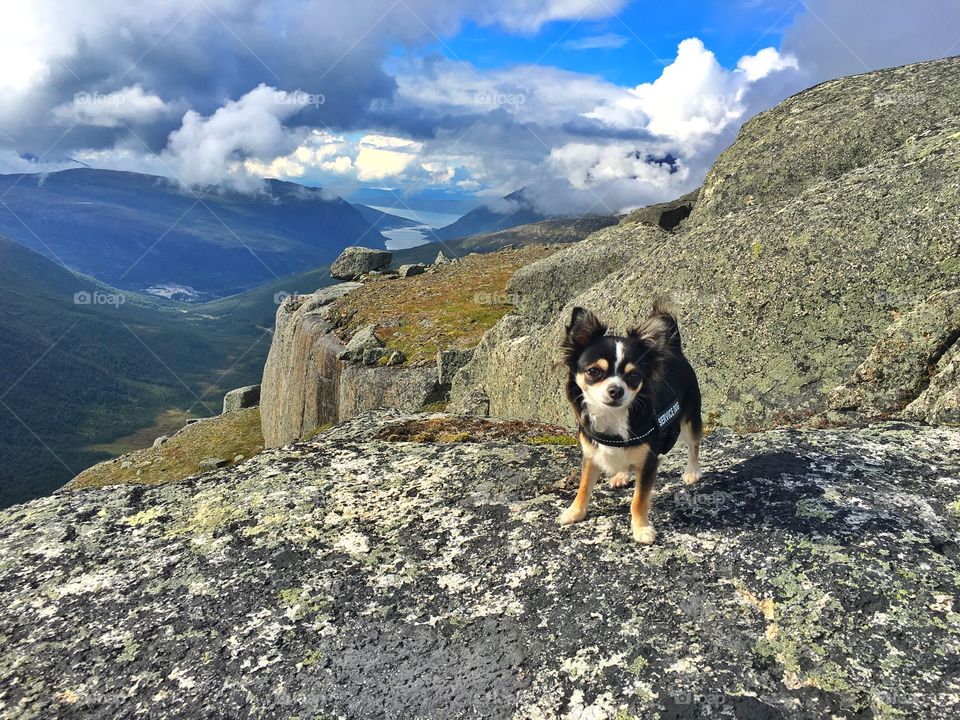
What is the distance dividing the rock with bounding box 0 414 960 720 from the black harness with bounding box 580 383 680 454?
1.19 meters

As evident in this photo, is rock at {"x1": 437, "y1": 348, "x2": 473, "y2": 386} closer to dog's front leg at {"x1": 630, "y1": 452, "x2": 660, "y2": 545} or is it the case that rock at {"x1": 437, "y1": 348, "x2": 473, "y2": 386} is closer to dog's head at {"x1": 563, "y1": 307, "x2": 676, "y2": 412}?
dog's head at {"x1": 563, "y1": 307, "x2": 676, "y2": 412}

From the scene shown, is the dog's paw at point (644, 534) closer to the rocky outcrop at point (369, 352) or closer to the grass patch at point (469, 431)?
the grass patch at point (469, 431)

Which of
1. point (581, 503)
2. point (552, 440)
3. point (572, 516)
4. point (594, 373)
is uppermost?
point (594, 373)

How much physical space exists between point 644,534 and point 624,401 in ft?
5.99

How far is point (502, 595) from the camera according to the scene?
21.7 ft

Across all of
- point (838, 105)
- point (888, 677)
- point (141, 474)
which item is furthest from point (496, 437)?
point (141, 474)

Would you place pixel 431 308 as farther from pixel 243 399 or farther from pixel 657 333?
pixel 243 399

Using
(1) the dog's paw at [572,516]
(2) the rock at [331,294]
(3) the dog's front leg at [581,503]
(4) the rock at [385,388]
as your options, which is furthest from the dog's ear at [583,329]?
(2) the rock at [331,294]

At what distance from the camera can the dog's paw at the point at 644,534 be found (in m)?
7.08

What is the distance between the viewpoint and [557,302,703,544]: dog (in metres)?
6.66

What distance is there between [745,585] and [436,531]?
3.78 m

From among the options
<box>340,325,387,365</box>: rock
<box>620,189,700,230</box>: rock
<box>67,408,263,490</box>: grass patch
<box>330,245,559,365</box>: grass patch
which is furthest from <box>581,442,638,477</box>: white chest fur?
<box>67,408,263,490</box>: grass patch

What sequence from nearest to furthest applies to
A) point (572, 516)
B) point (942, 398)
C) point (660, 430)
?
point (660, 430) → point (572, 516) → point (942, 398)

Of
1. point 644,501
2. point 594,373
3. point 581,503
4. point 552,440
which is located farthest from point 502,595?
point 552,440
